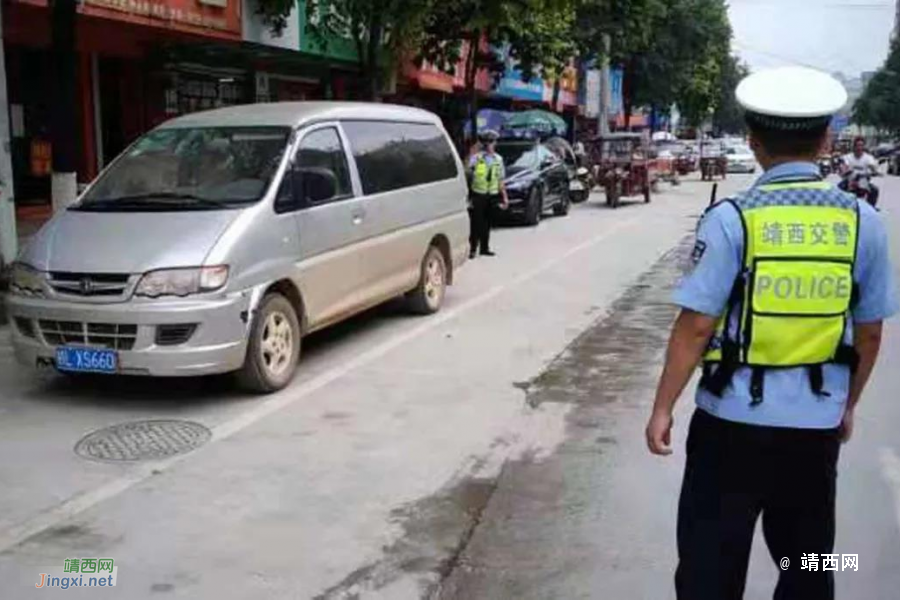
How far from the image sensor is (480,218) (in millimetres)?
14234

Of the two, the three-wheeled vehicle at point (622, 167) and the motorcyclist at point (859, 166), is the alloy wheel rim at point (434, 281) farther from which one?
the three-wheeled vehicle at point (622, 167)

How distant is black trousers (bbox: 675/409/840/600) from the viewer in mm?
2611

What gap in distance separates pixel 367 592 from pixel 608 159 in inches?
880

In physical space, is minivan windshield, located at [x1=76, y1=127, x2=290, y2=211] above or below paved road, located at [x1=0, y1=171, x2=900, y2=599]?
above

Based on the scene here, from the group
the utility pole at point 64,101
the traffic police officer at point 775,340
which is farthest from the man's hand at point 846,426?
the utility pole at point 64,101

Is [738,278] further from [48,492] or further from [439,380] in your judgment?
[439,380]

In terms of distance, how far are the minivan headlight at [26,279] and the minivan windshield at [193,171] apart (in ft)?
2.12

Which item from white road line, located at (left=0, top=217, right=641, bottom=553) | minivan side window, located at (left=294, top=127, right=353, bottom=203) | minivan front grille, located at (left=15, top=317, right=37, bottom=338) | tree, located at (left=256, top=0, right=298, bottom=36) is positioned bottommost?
white road line, located at (left=0, top=217, right=641, bottom=553)

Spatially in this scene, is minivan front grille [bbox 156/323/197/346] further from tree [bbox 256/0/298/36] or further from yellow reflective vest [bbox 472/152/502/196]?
tree [bbox 256/0/298/36]

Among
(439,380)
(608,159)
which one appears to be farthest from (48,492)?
(608,159)

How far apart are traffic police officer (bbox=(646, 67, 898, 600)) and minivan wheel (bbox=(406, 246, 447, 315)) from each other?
6785 mm

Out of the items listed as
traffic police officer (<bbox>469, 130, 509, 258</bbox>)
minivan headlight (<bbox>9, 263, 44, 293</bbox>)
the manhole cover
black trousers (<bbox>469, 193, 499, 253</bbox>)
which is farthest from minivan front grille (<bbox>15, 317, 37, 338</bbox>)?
black trousers (<bbox>469, 193, 499, 253</bbox>)

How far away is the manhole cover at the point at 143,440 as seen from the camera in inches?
216

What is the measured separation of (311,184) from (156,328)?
5.44 ft
